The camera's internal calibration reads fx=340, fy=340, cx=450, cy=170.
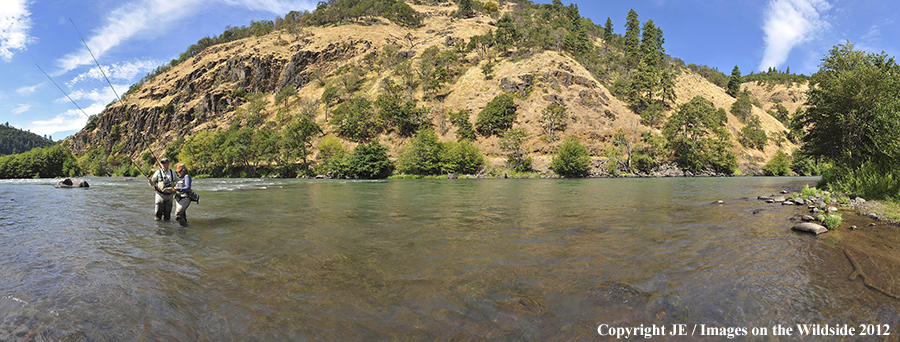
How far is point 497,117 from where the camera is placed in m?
80.7

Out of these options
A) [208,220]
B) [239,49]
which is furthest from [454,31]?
[208,220]

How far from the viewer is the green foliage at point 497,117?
3191 inches

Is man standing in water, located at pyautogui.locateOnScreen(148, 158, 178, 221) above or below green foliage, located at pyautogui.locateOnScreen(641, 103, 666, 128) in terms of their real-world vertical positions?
below

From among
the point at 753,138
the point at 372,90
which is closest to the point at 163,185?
the point at 372,90

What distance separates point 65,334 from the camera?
170 inches

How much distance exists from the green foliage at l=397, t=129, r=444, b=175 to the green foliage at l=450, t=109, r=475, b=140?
1218cm

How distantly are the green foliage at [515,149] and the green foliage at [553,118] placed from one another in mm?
5926

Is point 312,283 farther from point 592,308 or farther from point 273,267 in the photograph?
point 592,308

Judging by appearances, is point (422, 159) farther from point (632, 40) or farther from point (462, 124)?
point (632, 40)

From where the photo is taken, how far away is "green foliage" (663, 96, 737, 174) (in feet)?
231

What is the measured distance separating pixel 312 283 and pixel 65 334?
3.02 m

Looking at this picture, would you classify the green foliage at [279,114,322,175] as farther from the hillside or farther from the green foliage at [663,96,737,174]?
the green foliage at [663,96,737,174]

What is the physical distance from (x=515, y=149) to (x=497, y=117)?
463 inches

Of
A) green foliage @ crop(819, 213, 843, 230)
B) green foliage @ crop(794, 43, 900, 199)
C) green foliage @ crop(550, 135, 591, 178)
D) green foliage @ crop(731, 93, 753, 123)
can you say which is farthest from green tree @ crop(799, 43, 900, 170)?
green foliage @ crop(731, 93, 753, 123)
